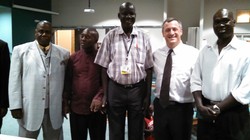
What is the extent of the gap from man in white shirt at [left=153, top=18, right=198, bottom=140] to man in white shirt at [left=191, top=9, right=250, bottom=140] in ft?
0.93

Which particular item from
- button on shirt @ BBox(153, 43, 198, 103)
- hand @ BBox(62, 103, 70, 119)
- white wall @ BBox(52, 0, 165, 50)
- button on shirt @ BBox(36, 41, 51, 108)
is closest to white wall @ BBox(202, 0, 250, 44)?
white wall @ BBox(52, 0, 165, 50)

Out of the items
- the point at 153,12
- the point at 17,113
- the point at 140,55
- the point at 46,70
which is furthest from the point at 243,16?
the point at 17,113

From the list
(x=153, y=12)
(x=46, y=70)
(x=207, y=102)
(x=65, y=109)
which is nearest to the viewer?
(x=207, y=102)

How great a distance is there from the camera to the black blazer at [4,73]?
2291 millimetres

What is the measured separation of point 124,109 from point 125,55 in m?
0.48

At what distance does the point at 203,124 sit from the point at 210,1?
22.2ft

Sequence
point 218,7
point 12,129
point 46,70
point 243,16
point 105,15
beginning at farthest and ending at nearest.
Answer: point 105,15
point 218,7
point 243,16
point 12,129
point 46,70

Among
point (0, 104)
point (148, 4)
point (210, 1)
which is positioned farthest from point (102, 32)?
point (0, 104)

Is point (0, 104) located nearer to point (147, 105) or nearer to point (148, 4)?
point (147, 105)

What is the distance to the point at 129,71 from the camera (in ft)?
7.17

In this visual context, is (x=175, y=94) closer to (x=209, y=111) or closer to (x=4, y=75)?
(x=209, y=111)

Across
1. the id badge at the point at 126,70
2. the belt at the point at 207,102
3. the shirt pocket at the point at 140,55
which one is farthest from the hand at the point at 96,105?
the belt at the point at 207,102

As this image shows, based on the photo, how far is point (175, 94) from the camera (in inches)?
87.0

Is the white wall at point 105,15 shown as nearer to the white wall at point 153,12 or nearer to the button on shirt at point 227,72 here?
the white wall at point 153,12
